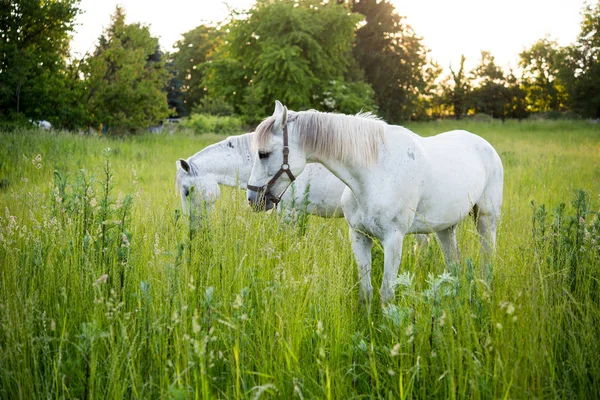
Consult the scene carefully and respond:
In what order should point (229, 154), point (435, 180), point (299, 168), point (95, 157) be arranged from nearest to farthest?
point (299, 168) → point (435, 180) → point (229, 154) → point (95, 157)

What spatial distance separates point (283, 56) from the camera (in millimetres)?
22656

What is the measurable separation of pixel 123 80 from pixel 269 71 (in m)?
9.46

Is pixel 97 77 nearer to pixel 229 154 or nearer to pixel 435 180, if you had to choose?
pixel 229 154

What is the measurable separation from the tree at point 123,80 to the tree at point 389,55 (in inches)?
923

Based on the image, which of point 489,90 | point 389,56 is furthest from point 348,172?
point 489,90

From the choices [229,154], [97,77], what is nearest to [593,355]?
[229,154]

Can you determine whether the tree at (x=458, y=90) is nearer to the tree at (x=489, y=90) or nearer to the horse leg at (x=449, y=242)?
the tree at (x=489, y=90)

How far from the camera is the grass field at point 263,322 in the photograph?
201cm

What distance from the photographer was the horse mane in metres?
3.41

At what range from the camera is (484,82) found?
53.1m

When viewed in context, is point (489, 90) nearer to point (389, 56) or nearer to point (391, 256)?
point (389, 56)

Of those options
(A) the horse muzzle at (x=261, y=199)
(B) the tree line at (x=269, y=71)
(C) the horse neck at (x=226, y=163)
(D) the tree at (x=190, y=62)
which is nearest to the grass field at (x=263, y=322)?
(A) the horse muzzle at (x=261, y=199)

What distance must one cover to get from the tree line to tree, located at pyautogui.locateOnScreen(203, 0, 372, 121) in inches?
2.9

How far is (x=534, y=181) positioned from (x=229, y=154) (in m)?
7.08
